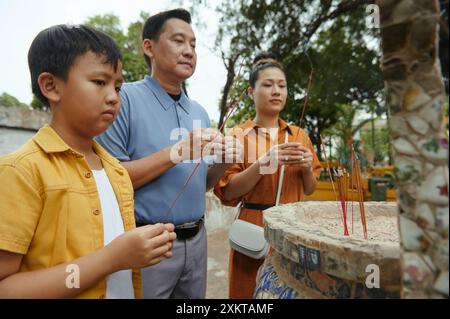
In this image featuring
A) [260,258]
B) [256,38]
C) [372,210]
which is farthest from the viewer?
[256,38]

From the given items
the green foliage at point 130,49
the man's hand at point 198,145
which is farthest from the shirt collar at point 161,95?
the green foliage at point 130,49

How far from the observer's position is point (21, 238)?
71 centimetres

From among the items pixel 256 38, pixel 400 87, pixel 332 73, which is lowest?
pixel 400 87

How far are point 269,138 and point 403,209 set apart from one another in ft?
4.55

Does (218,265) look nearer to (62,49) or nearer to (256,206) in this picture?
(256,206)

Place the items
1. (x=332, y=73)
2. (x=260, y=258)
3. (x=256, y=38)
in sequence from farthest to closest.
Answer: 1. (x=332, y=73)
2. (x=256, y=38)
3. (x=260, y=258)

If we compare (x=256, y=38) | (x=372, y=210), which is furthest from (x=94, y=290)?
(x=256, y=38)

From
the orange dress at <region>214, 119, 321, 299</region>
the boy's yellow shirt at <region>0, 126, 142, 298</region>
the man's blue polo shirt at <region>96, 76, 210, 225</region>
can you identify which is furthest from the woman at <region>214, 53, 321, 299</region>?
the boy's yellow shirt at <region>0, 126, 142, 298</region>

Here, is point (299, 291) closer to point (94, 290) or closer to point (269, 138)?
point (94, 290)

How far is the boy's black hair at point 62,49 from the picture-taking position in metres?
0.87

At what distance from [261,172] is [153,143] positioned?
0.58 m

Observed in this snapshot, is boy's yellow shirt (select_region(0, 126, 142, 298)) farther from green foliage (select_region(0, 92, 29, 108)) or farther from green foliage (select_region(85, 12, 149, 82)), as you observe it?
green foliage (select_region(85, 12, 149, 82))

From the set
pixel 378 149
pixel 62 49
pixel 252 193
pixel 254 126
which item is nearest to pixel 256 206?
pixel 252 193

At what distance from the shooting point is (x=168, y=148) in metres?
1.22
